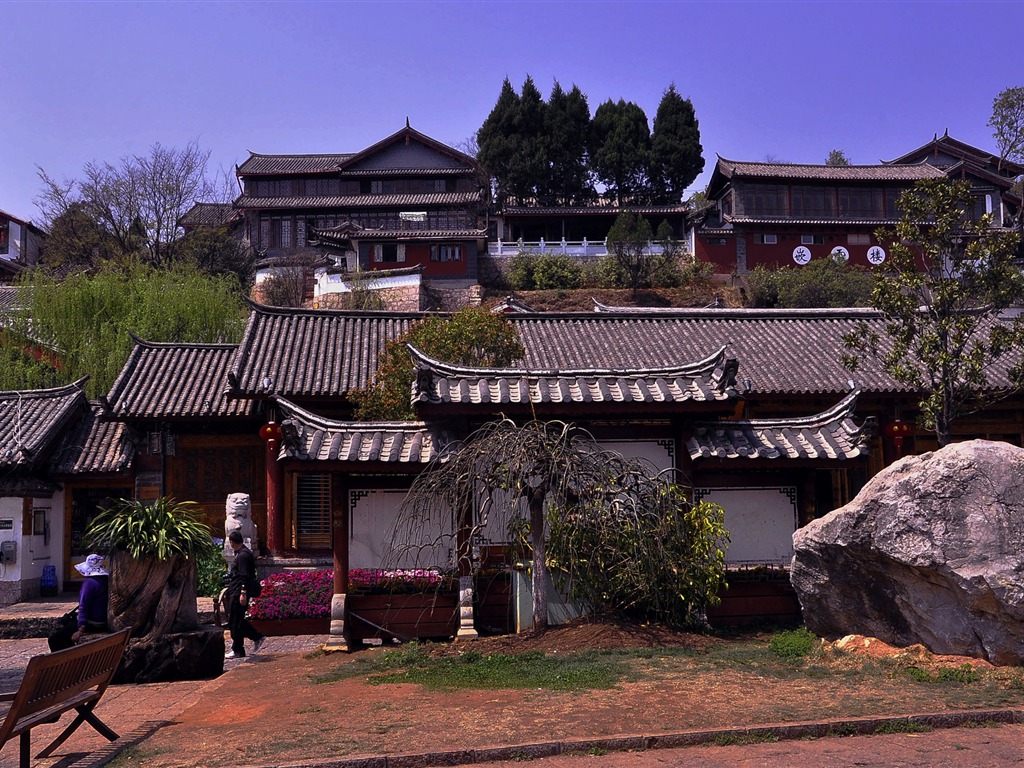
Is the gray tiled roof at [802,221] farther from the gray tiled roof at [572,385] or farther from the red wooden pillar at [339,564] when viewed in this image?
the red wooden pillar at [339,564]

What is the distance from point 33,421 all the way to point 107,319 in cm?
584

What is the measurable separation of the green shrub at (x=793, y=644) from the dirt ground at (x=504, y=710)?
0.46 metres

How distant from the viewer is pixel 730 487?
1146cm

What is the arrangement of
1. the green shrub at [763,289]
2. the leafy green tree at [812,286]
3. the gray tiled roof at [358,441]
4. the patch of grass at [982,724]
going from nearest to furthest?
the patch of grass at [982,724] < the gray tiled roof at [358,441] < the leafy green tree at [812,286] < the green shrub at [763,289]

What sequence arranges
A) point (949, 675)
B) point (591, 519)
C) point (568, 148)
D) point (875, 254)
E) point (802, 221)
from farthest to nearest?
point (568, 148) < point (875, 254) < point (802, 221) < point (591, 519) < point (949, 675)

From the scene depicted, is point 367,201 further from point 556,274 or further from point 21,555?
point 21,555

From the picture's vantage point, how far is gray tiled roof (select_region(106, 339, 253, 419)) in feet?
→ 62.2

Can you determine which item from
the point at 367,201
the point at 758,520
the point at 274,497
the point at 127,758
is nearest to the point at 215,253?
the point at 367,201

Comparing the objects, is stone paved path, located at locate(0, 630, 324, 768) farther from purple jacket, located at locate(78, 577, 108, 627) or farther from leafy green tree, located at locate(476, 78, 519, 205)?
leafy green tree, located at locate(476, 78, 519, 205)

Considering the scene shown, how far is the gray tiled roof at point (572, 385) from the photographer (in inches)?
421

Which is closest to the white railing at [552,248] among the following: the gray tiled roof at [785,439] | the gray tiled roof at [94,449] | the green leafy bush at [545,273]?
the green leafy bush at [545,273]

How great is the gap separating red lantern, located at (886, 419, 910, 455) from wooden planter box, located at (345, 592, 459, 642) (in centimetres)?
1173

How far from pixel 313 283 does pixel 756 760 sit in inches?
1545

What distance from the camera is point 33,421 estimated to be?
19.3 metres
